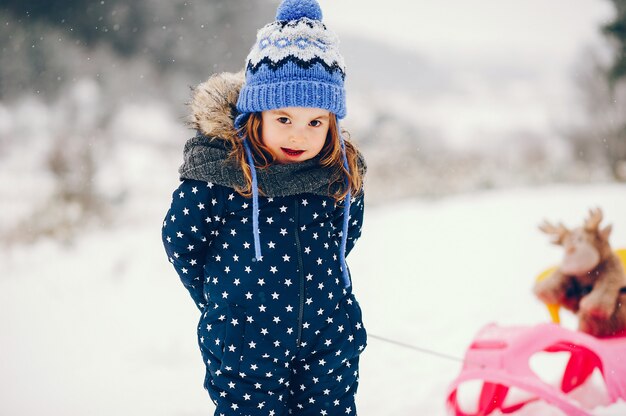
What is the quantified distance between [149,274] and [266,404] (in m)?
2.53

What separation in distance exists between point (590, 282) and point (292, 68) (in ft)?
5.59

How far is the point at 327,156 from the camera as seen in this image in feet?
4.66

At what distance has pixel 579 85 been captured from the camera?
7.54 metres

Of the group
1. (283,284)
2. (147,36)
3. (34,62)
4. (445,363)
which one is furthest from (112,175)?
(283,284)

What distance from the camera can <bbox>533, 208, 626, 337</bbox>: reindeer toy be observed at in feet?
6.75


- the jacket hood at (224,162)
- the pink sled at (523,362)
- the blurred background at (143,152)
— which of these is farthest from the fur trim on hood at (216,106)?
the pink sled at (523,362)

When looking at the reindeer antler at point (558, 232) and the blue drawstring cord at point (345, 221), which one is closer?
the blue drawstring cord at point (345, 221)

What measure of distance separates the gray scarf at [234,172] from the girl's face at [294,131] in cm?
4

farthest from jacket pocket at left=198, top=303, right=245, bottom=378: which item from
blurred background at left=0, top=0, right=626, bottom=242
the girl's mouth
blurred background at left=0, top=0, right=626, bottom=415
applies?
blurred background at left=0, top=0, right=626, bottom=242

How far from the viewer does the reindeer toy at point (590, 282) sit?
2.06 metres

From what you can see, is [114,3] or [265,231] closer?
[265,231]

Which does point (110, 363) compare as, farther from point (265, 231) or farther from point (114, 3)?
point (114, 3)

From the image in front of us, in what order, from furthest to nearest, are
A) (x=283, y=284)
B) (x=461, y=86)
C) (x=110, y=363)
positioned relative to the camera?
1. (x=461, y=86)
2. (x=110, y=363)
3. (x=283, y=284)

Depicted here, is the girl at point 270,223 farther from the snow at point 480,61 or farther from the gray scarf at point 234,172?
the snow at point 480,61
